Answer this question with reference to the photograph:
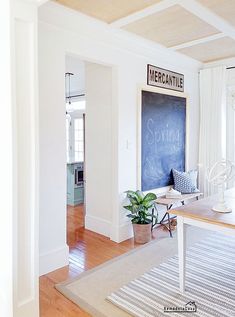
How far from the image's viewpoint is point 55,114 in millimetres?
2781

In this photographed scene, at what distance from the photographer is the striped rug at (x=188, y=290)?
215 cm

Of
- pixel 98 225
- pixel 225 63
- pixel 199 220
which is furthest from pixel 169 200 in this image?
pixel 225 63

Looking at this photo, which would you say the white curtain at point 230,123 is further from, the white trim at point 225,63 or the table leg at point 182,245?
the table leg at point 182,245

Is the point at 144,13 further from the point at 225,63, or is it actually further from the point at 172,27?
the point at 225,63

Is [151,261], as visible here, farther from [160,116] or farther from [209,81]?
[209,81]

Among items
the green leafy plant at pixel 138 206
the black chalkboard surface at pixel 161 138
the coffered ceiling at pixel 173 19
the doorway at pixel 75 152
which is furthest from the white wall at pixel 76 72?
the green leafy plant at pixel 138 206

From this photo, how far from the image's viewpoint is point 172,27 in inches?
126

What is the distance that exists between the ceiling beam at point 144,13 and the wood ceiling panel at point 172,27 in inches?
2.6

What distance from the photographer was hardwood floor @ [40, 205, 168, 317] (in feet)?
7.13

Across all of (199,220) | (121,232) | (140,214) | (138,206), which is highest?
(199,220)

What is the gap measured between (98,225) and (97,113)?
4.97ft

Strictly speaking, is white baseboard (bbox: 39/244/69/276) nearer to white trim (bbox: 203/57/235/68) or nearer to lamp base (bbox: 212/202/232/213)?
lamp base (bbox: 212/202/232/213)

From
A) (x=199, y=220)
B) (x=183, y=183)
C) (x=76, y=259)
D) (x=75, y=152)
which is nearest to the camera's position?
(x=199, y=220)

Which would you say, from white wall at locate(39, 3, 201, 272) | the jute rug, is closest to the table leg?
the jute rug
